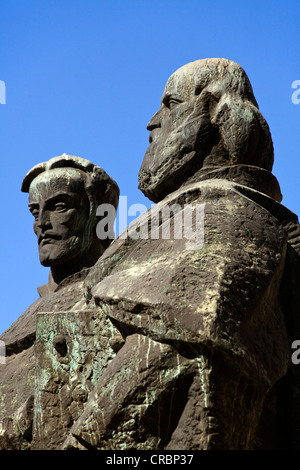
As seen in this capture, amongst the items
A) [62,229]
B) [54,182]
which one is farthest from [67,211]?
[54,182]

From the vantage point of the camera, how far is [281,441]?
605 centimetres

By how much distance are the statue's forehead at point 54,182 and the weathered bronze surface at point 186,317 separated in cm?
90

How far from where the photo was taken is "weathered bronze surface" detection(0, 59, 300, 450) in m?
5.40

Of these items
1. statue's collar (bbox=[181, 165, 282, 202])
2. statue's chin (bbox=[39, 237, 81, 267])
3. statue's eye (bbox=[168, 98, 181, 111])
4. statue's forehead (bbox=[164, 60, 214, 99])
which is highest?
statue's forehead (bbox=[164, 60, 214, 99])

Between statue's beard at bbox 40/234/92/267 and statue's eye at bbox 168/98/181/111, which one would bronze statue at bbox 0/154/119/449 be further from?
statue's eye at bbox 168/98/181/111

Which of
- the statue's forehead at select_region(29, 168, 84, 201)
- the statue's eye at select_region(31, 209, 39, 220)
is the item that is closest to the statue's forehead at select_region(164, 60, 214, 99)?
the statue's forehead at select_region(29, 168, 84, 201)

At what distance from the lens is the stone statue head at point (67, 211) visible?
8141 millimetres

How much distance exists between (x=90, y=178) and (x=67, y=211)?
0.39 metres

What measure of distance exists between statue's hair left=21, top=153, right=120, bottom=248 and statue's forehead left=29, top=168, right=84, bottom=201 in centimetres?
8

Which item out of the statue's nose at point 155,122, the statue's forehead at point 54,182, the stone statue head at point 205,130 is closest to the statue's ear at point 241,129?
the stone statue head at point 205,130

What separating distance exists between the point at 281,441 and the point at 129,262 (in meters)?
1.42

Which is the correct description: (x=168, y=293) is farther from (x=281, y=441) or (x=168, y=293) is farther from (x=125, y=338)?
(x=281, y=441)

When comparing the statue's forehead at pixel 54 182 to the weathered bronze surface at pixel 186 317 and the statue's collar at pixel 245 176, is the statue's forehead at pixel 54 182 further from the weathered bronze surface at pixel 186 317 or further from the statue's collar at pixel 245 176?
the statue's collar at pixel 245 176

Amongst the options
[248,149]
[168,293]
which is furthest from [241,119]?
[168,293]
